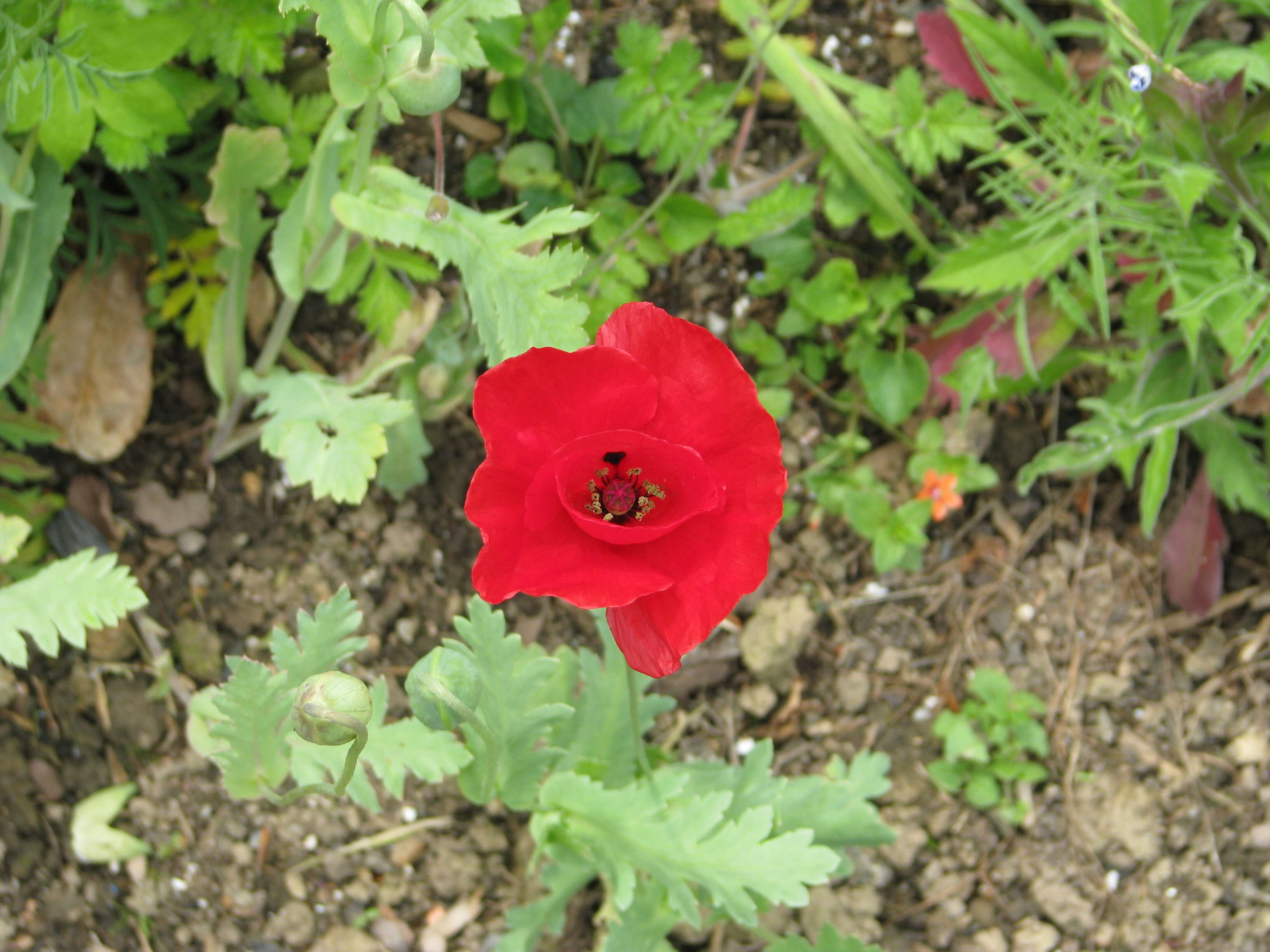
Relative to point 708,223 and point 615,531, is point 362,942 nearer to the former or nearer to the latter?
point 615,531

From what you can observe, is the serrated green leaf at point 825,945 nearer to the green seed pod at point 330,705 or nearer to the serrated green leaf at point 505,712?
the serrated green leaf at point 505,712

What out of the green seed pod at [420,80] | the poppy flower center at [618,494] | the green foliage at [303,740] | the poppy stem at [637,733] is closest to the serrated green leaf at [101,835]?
the green foliage at [303,740]

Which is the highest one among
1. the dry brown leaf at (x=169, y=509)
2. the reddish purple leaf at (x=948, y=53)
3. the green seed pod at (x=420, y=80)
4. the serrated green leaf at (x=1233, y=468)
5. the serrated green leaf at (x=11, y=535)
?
the green seed pod at (x=420, y=80)

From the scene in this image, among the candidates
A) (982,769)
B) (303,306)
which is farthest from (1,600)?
(982,769)

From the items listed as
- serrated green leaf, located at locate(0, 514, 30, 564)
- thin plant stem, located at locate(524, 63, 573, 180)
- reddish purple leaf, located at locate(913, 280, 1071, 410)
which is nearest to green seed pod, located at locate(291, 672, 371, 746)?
serrated green leaf, located at locate(0, 514, 30, 564)

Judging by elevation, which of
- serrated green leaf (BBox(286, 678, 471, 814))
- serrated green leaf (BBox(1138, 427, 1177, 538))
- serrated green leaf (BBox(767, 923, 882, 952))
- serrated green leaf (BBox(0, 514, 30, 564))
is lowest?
serrated green leaf (BBox(767, 923, 882, 952))

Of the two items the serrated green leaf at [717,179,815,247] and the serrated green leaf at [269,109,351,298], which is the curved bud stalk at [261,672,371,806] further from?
the serrated green leaf at [717,179,815,247]
